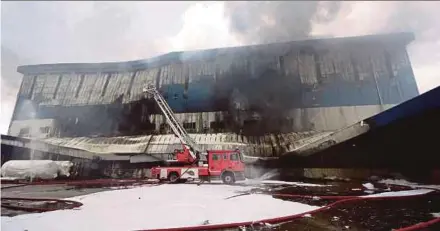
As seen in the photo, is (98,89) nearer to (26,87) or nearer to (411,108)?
(26,87)

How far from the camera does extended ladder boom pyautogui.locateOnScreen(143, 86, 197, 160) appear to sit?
10767mm

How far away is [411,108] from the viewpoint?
7387 millimetres

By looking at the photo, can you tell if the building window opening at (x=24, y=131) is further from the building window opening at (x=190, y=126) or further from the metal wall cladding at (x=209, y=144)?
the building window opening at (x=190, y=126)

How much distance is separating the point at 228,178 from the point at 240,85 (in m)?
5.46

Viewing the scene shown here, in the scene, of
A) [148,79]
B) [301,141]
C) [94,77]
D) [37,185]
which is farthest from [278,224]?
[94,77]

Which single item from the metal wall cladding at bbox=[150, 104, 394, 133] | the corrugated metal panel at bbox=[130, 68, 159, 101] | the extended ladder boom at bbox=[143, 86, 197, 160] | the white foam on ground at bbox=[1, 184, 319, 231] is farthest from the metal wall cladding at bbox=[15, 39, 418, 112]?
the white foam on ground at bbox=[1, 184, 319, 231]

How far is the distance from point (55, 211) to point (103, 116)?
940cm

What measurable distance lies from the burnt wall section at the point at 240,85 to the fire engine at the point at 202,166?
6.36 ft

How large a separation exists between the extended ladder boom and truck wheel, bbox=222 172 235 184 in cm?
136

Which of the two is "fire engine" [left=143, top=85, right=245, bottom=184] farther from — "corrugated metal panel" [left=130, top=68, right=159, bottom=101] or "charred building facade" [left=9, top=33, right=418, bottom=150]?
"corrugated metal panel" [left=130, top=68, right=159, bottom=101]

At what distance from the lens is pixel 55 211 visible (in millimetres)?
5188

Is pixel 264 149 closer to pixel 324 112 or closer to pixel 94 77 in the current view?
pixel 324 112

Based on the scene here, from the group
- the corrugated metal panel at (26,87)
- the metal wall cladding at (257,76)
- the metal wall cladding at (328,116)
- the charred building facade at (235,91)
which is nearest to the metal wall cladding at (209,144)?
the charred building facade at (235,91)

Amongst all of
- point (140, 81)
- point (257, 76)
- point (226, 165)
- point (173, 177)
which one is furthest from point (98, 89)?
point (226, 165)
